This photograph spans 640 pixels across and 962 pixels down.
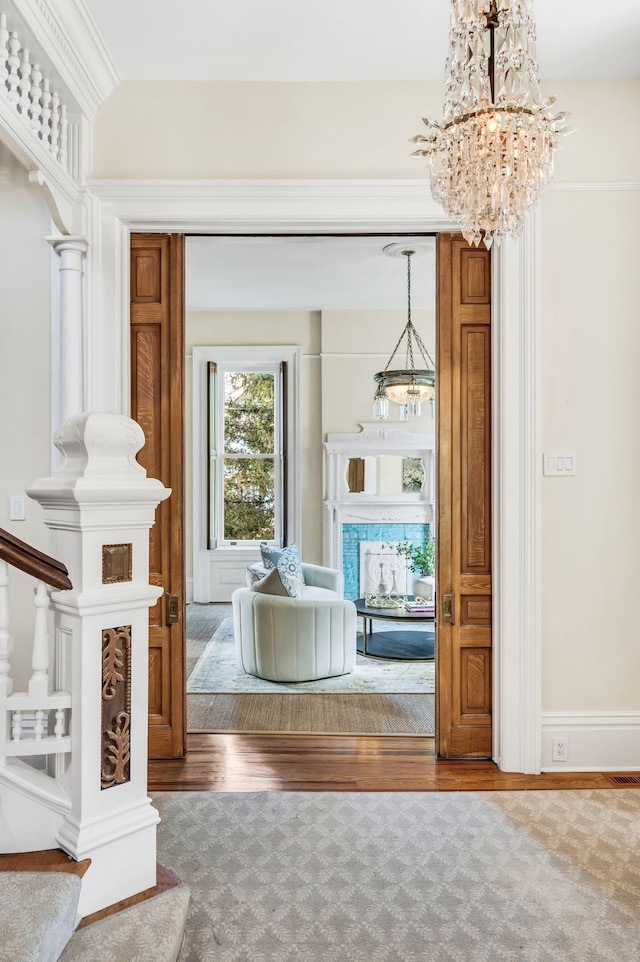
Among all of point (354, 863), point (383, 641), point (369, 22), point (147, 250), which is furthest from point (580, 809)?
point (369, 22)

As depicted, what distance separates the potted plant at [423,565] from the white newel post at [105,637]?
11.0ft

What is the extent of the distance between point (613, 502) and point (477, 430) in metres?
0.67

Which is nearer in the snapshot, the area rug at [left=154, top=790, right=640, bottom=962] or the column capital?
the area rug at [left=154, top=790, right=640, bottom=962]

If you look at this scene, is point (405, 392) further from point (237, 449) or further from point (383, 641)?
point (237, 449)

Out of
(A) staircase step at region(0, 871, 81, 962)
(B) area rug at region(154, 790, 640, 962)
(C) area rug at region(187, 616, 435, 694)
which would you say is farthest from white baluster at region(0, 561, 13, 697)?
(C) area rug at region(187, 616, 435, 694)

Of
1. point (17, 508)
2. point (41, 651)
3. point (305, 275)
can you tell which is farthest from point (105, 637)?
point (305, 275)

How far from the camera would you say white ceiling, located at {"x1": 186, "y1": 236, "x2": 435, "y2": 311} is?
470 centimetres

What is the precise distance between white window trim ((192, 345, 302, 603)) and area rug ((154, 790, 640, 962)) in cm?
410

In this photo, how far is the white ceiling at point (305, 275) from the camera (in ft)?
15.4

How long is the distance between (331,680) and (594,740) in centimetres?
176

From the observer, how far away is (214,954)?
1.65m

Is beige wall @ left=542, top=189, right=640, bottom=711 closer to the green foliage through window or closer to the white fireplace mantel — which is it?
the white fireplace mantel

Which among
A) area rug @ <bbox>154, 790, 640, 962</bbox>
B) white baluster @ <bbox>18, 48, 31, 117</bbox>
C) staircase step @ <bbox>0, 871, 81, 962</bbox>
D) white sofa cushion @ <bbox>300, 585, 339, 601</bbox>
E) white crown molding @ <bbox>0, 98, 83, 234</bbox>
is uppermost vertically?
white baluster @ <bbox>18, 48, 31, 117</bbox>

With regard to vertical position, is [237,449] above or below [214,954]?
above
